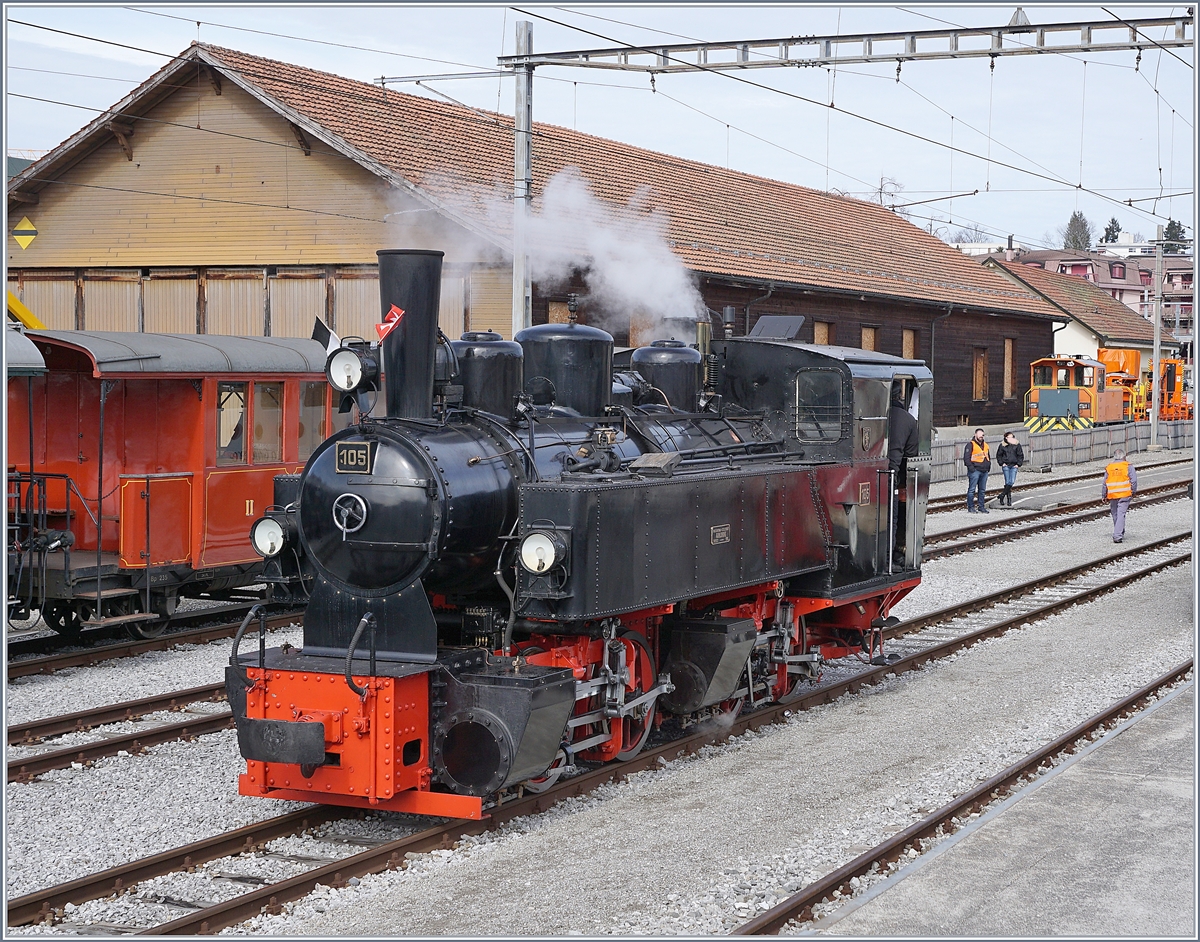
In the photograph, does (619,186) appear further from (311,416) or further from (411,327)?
(411,327)

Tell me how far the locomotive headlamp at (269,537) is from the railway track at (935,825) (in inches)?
142

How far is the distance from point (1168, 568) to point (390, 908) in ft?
48.9

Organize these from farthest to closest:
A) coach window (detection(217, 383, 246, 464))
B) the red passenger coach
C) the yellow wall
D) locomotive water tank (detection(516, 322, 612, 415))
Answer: the yellow wall, coach window (detection(217, 383, 246, 464)), the red passenger coach, locomotive water tank (detection(516, 322, 612, 415))

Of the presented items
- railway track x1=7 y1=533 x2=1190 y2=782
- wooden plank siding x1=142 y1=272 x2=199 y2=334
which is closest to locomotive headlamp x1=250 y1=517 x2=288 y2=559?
railway track x1=7 y1=533 x2=1190 y2=782

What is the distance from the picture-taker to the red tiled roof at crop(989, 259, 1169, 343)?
50719 millimetres

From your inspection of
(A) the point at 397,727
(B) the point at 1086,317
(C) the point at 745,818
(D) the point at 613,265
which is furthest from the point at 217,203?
(B) the point at 1086,317

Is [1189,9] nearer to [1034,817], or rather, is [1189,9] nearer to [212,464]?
[1034,817]

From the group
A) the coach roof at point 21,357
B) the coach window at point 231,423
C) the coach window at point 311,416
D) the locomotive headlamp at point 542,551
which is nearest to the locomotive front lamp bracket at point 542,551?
the locomotive headlamp at point 542,551

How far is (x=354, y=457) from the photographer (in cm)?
710

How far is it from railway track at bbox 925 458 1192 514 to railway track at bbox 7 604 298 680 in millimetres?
10712

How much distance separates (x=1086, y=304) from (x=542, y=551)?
178 ft

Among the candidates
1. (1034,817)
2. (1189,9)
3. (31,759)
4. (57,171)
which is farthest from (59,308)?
(1034,817)

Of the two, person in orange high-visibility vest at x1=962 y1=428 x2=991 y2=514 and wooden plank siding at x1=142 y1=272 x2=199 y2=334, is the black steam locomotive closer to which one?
wooden plank siding at x1=142 y1=272 x2=199 y2=334

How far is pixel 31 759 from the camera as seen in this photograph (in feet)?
26.2
